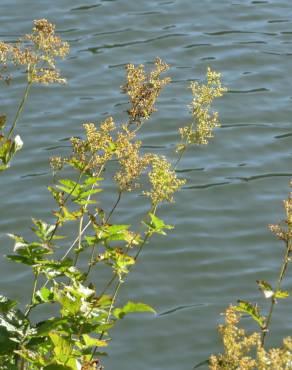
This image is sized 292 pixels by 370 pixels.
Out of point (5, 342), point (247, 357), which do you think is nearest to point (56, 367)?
point (5, 342)

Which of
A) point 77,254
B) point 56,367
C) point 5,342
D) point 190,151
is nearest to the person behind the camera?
point 56,367

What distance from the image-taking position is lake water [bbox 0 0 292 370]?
5.31 m

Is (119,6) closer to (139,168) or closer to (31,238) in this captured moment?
(31,238)

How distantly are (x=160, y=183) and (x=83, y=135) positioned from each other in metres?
4.24

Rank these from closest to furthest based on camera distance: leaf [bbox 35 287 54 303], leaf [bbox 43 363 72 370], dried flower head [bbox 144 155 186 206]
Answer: leaf [bbox 43 363 72 370] < dried flower head [bbox 144 155 186 206] < leaf [bbox 35 287 54 303]

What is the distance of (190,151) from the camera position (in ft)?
22.5

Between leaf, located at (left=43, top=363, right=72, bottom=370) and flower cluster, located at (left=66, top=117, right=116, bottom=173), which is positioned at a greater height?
flower cluster, located at (left=66, top=117, right=116, bottom=173)

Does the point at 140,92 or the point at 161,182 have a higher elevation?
the point at 140,92

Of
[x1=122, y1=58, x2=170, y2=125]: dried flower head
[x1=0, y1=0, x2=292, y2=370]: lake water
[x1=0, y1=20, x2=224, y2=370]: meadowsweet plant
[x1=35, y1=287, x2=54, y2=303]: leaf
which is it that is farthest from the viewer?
[x1=0, y1=0, x2=292, y2=370]: lake water

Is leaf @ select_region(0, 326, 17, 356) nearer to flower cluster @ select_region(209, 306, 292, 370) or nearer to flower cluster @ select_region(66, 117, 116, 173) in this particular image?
flower cluster @ select_region(66, 117, 116, 173)

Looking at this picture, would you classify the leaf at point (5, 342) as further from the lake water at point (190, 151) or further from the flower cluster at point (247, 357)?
the lake water at point (190, 151)

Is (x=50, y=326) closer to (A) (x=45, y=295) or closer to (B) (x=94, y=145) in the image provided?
(A) (x=45, y=295)

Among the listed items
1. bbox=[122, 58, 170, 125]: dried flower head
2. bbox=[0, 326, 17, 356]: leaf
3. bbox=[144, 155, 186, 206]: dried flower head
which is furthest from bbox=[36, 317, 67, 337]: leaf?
bbox=[122, 58, 170, 125]: dried flower head

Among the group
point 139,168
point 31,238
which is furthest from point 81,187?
point 31,238
